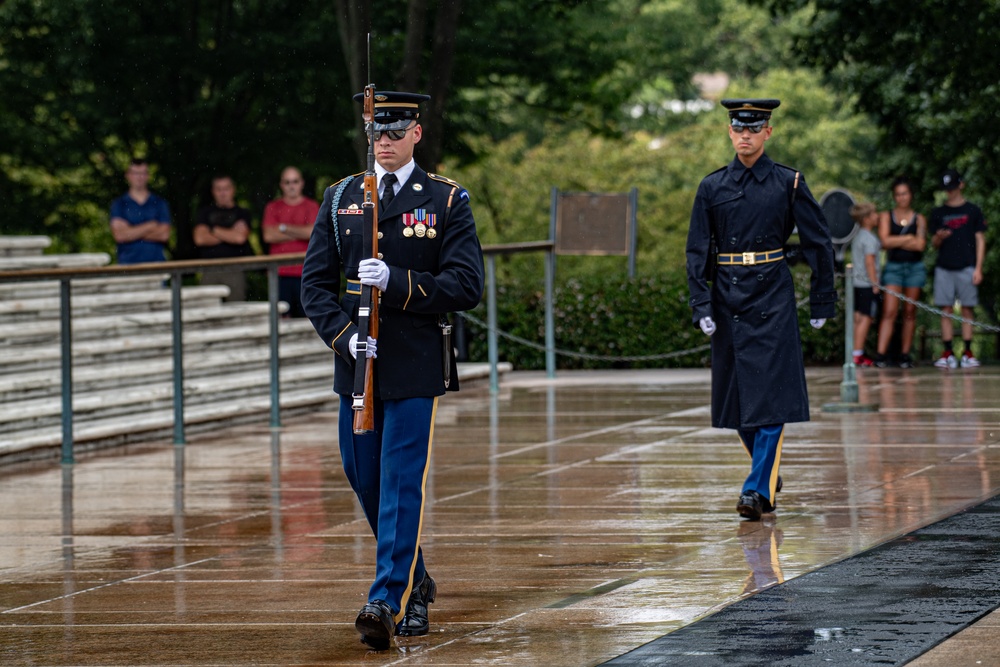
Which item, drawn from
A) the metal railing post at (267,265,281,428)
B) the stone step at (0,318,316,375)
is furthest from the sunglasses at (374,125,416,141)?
the metal railing post at (267,265,281,428)

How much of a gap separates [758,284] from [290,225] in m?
8.56

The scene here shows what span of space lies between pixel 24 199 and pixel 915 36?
10.5m

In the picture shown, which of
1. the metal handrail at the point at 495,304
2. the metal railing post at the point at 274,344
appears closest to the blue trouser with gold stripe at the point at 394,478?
the metal railing post at the point at 274,344

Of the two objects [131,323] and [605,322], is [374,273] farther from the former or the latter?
[605,322]

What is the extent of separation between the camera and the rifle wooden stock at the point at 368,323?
20.8ft

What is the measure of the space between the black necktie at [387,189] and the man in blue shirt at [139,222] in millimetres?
10044

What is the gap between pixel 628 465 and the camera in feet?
37.5

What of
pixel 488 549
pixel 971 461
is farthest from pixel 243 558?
pixel 971 461

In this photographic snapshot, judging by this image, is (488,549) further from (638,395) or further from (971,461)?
(638,395)

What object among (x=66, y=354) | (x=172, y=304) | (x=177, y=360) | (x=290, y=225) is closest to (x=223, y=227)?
(x=290, y=225)

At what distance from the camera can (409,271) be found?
639 centimetres

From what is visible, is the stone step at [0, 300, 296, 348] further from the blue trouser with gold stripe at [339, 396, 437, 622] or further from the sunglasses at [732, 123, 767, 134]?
the blue trouser with gold stripe at [339, 396, 437, 622]

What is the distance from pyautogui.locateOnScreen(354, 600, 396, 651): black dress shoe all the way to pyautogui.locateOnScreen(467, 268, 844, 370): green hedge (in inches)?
572

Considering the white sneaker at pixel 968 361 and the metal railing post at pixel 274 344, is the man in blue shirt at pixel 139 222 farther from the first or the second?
the white sneaker at pixel 968 361
